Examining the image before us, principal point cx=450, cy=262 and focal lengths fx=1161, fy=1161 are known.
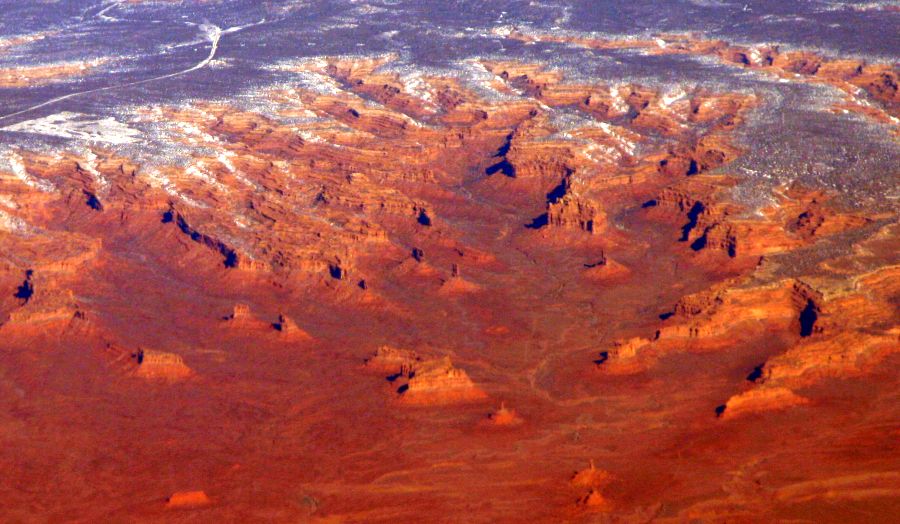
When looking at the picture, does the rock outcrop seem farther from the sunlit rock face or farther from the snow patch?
the snow patch

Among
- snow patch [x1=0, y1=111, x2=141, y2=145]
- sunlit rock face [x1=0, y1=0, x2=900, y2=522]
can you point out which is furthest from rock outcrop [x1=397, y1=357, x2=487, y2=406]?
snow patch [x1=0, y1=111, x2=141, y2=145]

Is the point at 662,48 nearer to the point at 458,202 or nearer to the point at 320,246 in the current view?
the point at 458,202

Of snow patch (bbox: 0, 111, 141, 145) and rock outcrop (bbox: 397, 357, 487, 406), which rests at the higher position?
rock outcrop (bbox: 397, 357, 487, 406)

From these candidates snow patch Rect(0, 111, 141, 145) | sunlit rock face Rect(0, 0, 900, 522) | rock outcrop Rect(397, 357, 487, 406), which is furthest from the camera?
snow patch Rect(0, 111, 141, 145)

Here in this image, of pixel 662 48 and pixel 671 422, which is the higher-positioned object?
pixel 671 422

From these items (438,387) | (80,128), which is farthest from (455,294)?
(80,128)

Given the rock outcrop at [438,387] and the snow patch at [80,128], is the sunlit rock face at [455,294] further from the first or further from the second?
the snow patch at [80,128]

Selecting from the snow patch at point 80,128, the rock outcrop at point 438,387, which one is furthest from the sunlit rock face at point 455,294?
the snow patch at point 80,128

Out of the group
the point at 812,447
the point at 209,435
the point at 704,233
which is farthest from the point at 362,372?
the point at 704,233
